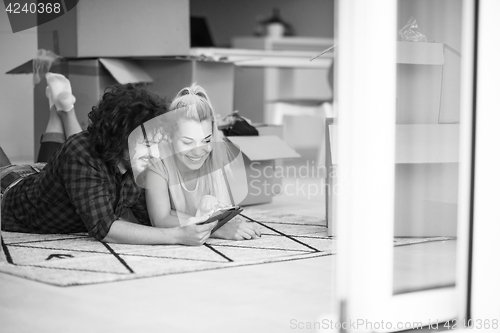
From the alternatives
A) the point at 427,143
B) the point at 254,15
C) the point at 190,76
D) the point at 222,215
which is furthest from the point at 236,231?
the point at 254,15

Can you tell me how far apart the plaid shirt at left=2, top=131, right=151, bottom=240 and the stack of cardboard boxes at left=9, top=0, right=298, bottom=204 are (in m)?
0.64

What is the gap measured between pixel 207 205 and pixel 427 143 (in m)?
0.73

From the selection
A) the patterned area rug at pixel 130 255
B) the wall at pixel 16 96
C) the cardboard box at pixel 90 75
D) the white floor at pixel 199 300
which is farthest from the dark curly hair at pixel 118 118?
the wall at pixel 16 96

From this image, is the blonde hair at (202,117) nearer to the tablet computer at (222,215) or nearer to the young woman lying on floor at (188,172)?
the young woman lying on floor at (188,172)

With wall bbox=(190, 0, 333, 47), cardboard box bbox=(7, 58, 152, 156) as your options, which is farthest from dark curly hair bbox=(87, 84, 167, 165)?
wall bbox=(190, 0, 333, 47)

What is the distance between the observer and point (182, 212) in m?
1.68

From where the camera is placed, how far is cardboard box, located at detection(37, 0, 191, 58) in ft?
7.38

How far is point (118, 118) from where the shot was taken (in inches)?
57.9

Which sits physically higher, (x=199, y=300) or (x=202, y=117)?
(x=202, y=117)

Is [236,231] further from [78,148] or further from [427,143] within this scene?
[427,143]

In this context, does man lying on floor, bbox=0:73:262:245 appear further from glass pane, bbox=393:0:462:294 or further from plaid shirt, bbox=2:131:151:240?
glass pane, bbox=393:0:462:294

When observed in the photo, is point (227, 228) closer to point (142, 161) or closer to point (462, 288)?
point (142, 161)

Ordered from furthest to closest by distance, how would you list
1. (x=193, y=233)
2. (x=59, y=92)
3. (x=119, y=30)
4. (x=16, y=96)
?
(x=16, y=96) → (x=119, y=30) → (x=59, y=92) → (x=193, y=233)

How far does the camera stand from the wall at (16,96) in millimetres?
2656
